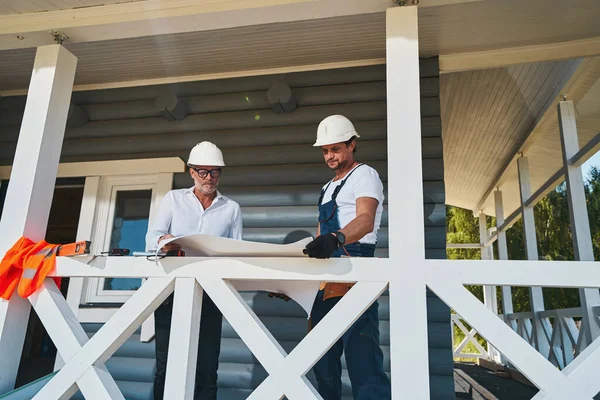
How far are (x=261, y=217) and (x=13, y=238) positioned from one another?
1.72 metres

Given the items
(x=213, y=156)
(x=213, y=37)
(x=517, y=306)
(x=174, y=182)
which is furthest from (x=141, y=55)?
(x=517, y=306)

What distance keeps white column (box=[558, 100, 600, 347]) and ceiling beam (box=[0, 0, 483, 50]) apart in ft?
10.2

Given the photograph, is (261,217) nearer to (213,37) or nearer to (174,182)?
(174,182)

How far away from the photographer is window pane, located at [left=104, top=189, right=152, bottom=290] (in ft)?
12.6

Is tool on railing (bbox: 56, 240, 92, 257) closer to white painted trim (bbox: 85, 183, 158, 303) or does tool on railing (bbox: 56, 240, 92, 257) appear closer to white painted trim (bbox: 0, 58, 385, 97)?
white painted trim (bbox: 85, 183, 158, 303)

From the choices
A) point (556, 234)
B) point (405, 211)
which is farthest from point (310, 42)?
point (556, 234)

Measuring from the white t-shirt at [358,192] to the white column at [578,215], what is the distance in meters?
3.11

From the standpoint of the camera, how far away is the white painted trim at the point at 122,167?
3.77 m

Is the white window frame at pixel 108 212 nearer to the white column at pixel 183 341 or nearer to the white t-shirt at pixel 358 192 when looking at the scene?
the white column at pixel 183 341

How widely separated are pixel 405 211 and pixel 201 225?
1147 millimetres

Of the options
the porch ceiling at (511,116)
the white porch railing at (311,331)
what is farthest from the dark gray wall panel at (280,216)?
the porch ceiling at (511,116)

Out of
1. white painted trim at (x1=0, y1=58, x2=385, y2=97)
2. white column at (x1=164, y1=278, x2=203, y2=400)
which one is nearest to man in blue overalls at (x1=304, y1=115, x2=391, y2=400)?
white column at (x1=164, y1=278, x2=203, y2=400)

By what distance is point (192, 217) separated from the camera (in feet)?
8.29

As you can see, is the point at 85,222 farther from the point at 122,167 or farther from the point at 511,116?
the point at 511,116
